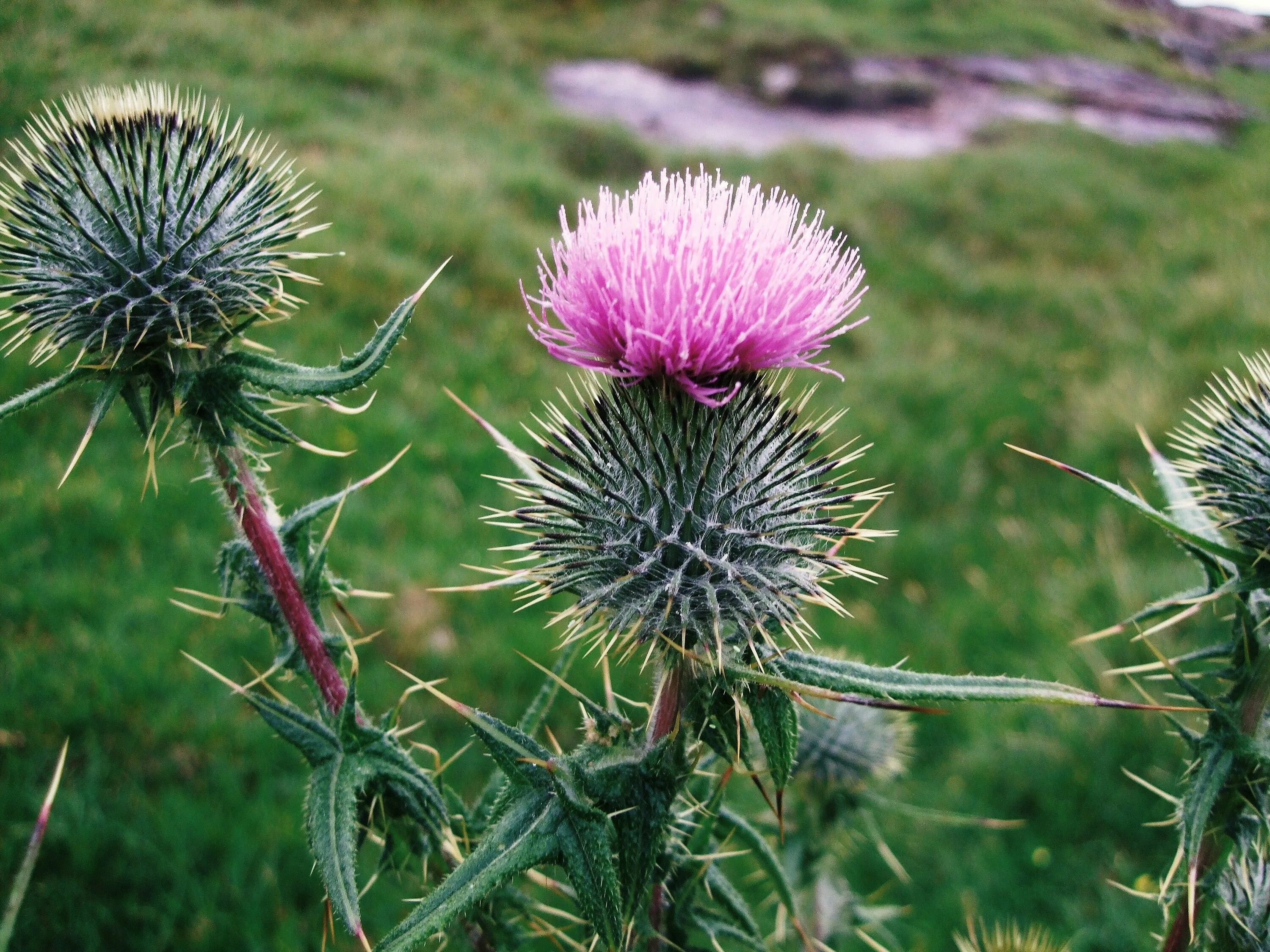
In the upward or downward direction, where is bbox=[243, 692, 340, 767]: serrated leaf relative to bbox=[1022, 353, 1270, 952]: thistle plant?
downward

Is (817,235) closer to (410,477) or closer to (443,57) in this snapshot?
(410,477)

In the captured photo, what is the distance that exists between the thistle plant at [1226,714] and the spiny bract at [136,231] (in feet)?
5.92

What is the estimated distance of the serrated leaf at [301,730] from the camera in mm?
1765

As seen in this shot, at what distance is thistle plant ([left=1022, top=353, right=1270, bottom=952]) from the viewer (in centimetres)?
173

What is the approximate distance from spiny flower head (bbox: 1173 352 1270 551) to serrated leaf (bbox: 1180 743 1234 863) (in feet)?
1.55

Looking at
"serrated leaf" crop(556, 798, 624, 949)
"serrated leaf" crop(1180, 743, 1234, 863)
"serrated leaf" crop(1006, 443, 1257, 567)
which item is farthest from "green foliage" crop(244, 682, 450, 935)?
"serrated leaf" crop(1180, 743, 1234, 863)

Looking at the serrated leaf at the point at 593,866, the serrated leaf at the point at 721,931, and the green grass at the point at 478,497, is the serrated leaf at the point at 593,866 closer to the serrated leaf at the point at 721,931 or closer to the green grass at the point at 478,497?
the serrated leaf at the point at 721,931

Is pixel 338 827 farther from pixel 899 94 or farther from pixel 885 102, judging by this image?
pixel 899 94

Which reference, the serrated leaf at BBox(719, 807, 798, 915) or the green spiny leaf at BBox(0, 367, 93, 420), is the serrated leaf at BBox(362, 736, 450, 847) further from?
the green spiny leaf at BBox(0, 367, 93, 420)

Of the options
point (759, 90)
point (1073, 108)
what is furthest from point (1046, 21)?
point (759, 90)

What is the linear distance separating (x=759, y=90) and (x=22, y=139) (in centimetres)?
2098

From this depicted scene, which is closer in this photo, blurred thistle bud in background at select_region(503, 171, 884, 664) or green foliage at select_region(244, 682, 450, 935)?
green foliage at select_region(244, 682, 450, 935)

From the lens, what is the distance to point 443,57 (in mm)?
16469

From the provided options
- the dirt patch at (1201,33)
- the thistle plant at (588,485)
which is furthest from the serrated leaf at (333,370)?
the dirt patch at (1201,33)
